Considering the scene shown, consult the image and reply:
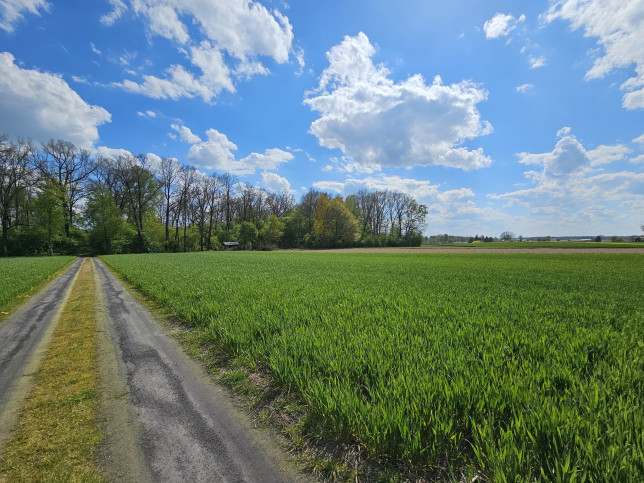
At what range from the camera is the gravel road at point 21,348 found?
3.19 meters

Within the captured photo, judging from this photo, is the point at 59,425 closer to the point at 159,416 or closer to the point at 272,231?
the point at 159,416

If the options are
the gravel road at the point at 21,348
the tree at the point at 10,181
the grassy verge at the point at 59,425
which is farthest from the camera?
the tree at the point at 10,181

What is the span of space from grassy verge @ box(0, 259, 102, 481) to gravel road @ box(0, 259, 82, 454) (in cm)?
12

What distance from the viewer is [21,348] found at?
5.09 metres

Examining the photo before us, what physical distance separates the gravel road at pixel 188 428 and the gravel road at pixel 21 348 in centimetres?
109

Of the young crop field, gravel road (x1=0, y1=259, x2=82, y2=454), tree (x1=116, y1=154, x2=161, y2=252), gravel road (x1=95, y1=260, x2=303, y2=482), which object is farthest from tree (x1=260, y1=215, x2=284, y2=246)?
gravel road (x1=95, y1=260, x2=303, y2=482)

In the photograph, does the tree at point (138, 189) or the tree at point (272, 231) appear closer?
the tree at point (138, 189)

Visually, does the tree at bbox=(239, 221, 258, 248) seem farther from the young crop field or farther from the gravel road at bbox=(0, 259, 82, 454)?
the young crop field

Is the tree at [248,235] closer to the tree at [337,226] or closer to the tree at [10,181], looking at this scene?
the tree at [337,226]

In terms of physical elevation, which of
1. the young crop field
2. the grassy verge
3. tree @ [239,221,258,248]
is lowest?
the grassy verge

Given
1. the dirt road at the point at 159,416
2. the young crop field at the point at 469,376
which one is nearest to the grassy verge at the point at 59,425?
the dirt road at the point at 159,416

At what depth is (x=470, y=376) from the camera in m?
2.99

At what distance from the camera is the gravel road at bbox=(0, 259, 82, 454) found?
10.5 ft

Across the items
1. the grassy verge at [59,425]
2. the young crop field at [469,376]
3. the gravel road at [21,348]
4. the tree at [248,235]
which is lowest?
the gravel road at [21,348]
